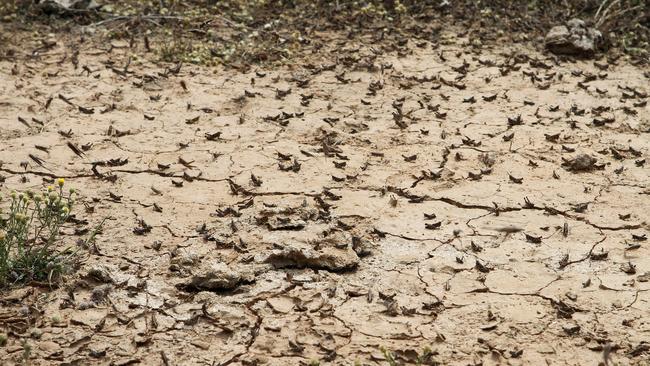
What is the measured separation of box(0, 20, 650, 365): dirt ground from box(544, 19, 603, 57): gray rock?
15cm

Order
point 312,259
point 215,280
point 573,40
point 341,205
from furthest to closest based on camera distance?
1. point 573,40
2. point 341,205
3. point 312,259
4. point 215,280

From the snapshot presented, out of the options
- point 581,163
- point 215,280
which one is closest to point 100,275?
point 215,280

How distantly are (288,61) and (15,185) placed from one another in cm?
296

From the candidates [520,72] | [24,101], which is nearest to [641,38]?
[520,72]

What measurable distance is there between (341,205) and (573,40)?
12.2 ft

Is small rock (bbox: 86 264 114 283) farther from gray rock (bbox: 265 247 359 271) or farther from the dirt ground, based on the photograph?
gray rock (bbox: 265 247 359 271)

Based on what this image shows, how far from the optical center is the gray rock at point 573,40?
7.41 m

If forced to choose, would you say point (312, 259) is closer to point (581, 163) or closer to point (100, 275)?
point (100, 275)

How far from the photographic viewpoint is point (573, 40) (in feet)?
24.3

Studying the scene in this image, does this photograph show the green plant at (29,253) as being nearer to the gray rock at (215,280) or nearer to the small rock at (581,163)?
the gray rock at (215,280)

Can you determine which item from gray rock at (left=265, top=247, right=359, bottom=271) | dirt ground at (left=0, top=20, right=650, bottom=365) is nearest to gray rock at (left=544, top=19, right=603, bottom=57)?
dirt ground at (left=0, top=20, right=650, bottom=365)

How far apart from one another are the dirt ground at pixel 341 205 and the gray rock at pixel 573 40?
0.15m

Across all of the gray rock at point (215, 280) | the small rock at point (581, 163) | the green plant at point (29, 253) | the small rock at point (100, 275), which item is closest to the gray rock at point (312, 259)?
the gray rock at point (215, 280)

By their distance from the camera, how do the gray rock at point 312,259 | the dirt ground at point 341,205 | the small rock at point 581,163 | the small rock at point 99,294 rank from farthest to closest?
the small rock at point 581,163, the gray rock at point 312,259, the small rock at point 99,294, the dirt ground at point 341,205
